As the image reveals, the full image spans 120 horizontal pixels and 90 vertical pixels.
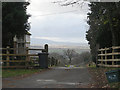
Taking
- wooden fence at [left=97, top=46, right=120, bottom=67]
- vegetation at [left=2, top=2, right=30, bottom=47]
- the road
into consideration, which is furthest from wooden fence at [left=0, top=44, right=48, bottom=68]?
the road

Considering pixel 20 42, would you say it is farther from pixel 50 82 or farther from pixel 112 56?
pixel 50 82

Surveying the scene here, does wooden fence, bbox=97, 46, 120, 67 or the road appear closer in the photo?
the road

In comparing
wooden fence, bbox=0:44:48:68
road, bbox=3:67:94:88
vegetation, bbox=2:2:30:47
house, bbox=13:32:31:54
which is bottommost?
road, bbox=3:67:94:88

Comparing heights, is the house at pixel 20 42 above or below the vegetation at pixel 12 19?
below

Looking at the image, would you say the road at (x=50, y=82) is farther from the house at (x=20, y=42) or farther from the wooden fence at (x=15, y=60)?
the house at (x=20, y=42)

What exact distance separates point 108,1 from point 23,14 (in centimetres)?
817

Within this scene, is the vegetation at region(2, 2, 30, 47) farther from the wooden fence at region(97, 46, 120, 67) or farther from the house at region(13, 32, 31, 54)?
the wooden fence at region(97, 46, 120, 67)

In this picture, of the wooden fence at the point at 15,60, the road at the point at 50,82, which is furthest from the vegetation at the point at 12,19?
the road at the point at 50,82

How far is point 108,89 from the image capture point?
250 inches

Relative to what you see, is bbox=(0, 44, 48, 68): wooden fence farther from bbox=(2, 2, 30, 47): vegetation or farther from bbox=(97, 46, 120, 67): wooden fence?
bbox=(97, 46, 120, 67): wooden fence

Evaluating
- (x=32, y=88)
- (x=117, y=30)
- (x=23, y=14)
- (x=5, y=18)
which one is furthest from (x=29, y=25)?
(x=32, y=88)

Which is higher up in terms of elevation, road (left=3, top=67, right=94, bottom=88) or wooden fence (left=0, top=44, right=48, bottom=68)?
wooden fence (left=0, top=44, right=48, bottom=68)

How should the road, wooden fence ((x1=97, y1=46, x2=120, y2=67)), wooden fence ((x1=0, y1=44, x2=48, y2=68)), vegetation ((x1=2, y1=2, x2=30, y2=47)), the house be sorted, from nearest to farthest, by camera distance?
the road → wooden fence ((x1=97, y1=46, x2=120, y2=67)) → wooden fence ((x1=0, y1=44, x2=48, y2=68)) → vegetation ((x1=2, y1=2, x2=30, y2=47)) → the house

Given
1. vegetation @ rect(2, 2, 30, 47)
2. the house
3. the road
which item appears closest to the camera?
the road
